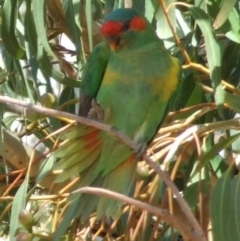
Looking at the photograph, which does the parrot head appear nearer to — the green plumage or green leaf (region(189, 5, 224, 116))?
the green plumage

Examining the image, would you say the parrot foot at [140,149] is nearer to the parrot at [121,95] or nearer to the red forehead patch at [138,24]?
the parrot at [121,95]

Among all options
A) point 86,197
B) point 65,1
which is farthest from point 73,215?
point 65,1

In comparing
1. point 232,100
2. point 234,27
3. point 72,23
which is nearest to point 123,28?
point 72,23

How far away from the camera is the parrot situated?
54.5 inches

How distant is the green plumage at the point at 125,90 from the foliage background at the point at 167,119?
4 cm

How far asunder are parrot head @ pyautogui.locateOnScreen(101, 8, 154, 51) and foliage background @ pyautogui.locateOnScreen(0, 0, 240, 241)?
33 mm

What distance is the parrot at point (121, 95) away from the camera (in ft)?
4.54

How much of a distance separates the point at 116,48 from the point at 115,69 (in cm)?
6

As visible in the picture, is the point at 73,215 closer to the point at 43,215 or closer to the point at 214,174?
the point at 43,215

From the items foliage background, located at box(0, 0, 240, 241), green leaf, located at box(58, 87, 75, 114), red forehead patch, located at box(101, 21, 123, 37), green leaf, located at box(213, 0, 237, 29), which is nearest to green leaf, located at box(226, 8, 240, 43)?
foliage background, located at box(0, 0, 240, 241)

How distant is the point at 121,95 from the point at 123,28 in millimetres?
168

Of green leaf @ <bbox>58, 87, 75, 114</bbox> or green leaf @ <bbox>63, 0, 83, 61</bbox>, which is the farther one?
green leaf @ <bbox>58, 87, 75, 114</bbox>

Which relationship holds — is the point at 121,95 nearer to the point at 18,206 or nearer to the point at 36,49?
the point at 36,49

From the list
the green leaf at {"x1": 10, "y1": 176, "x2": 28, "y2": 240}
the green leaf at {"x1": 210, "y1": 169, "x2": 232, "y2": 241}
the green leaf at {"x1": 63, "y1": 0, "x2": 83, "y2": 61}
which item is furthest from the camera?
the green leaf at {"x1": 63, "y1": 0, "x2": 83, "y2": 61}
